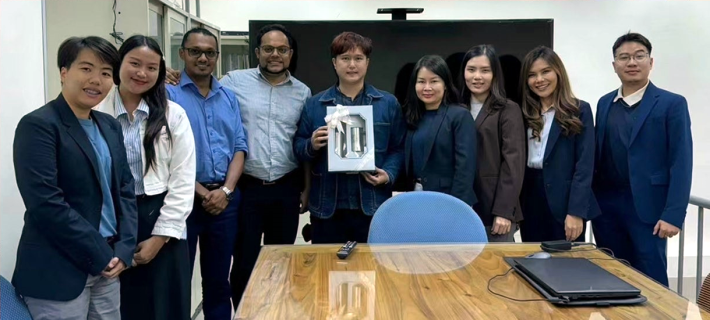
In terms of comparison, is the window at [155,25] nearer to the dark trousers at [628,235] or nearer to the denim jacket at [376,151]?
the denim jacket at [376,151]

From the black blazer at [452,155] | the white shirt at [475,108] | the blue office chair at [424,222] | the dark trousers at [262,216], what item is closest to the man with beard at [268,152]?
the dark trousers at [262,216]

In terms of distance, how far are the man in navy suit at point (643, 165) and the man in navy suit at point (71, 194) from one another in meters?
2.23

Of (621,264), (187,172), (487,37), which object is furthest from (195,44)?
(487,37)

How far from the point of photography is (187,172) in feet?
6.98

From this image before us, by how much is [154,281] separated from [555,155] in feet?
6.27

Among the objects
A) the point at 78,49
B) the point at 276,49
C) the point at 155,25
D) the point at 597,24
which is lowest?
the point at 78,49

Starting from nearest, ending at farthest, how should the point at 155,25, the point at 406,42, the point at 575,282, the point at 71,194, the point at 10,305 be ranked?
the point at 575,282, the point at 10,305, the point at 71,194, the point at 155,25, the point at 406,42

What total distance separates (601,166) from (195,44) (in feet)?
6.91

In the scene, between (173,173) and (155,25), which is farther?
(155,25)

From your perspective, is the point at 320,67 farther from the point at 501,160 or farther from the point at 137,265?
the point at 137,265

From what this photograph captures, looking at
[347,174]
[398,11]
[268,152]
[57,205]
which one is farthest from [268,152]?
[398,11]

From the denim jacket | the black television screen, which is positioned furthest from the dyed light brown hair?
the black television screen

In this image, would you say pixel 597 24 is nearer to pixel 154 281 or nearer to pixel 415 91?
pixel 415 91

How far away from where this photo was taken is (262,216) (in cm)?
271
